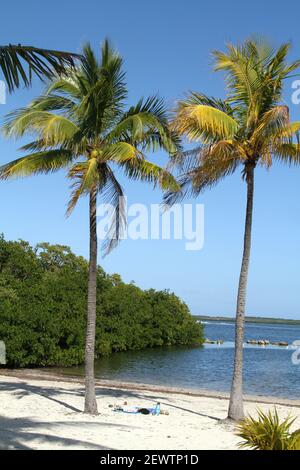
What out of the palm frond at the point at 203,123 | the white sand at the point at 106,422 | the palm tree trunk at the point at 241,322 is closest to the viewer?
the white sand at the point at 106,422

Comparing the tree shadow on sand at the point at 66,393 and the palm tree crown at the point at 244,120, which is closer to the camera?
the palm tree crown at the point at 244,120

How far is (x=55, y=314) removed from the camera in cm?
3900

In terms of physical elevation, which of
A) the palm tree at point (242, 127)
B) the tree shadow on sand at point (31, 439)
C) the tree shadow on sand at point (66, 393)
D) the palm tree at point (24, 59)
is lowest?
the tree shadow on sand at point (66, 393)

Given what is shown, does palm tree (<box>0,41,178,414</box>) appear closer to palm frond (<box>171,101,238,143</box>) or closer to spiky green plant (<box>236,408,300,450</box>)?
palm frond (<box>171,101,238,143</box>)

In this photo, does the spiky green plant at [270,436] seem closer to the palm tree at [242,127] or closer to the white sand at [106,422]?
the white sand at [106,422]

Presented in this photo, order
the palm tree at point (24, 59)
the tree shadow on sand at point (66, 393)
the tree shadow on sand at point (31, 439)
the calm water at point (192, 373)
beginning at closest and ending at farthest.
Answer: the palm tree at point (24, 59), the tree shadow on sand at point (31, 439), the tree shadow on sand at point (66, 393), the calm water at point (192, 373)

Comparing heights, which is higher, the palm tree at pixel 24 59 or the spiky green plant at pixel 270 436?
the palm tree at pixel 24 59

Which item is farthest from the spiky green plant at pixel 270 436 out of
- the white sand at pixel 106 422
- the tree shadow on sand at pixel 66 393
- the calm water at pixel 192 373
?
the calm water at pixel 192 373

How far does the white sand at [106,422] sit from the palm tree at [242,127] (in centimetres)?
188

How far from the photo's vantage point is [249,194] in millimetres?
14289

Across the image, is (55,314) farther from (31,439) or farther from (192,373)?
(31,439)

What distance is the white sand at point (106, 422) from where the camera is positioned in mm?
10148

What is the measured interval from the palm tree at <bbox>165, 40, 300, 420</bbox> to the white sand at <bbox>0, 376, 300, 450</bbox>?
188 cm

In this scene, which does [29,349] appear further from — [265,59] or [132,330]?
[265,59]
